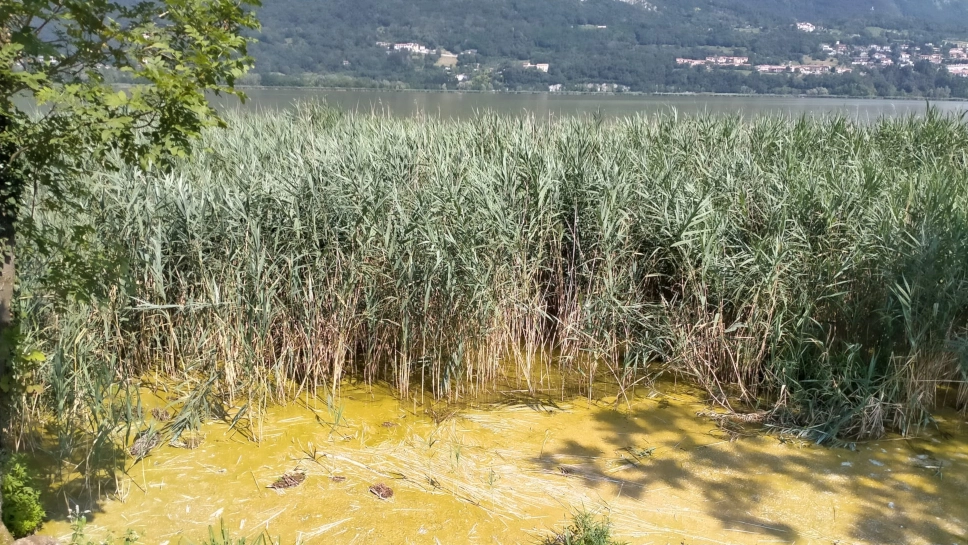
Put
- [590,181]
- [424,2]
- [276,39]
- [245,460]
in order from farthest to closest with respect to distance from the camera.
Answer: [424,2]
[276,39]
[590,181]
[245,460]

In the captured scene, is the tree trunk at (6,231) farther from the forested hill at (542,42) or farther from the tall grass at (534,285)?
the forested hill at (542,42)

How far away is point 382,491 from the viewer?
3387mm

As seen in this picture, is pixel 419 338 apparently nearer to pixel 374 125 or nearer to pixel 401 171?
pixel 401 171

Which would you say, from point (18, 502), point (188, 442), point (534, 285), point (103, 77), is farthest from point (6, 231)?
point (534, 285)

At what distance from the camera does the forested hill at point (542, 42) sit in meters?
50.2

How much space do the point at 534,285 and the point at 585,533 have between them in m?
2.51

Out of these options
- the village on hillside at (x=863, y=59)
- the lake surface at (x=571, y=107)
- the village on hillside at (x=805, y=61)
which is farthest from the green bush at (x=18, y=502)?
the village on hillside at (x=805, y=61)

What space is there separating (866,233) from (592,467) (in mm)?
2561

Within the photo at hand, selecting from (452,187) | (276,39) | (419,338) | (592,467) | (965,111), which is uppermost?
(276,39)

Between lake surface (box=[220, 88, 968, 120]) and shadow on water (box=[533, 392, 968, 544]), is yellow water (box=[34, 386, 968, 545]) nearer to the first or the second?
shadow on water (box=[533, 392, 968, 544])

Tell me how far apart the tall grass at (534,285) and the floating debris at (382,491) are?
119cm

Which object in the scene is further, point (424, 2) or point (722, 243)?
point (424, 2)

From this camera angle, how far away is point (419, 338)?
4.78 metres

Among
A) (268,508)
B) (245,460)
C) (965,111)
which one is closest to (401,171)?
(245,460)
